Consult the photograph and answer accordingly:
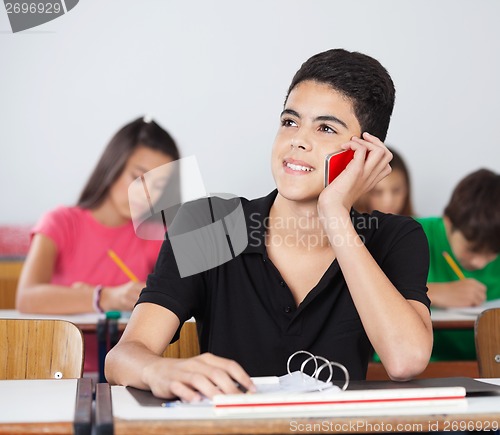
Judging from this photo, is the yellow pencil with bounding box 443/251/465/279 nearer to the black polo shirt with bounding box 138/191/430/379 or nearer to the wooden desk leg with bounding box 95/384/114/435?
the black polo shirt with bounding box 138/191/430/379

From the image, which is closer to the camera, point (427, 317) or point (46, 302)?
point (427, 317)

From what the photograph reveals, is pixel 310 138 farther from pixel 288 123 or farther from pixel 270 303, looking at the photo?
pixel 270 303

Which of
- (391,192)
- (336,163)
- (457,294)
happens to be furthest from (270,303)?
(391,192)

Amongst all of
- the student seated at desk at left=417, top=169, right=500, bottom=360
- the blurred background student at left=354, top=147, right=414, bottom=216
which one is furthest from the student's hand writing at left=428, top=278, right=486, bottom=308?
the blurred background student at left=354, top=147, right=414, bottom=216

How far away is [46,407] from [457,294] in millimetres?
1847

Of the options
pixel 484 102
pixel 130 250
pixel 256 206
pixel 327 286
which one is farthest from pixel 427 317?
pixel 484 102

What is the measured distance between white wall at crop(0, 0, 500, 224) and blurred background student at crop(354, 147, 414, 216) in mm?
457

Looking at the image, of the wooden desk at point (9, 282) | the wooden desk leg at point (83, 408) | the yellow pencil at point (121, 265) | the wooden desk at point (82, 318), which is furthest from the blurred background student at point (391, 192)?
the wooden desk leg at point (83, 408)

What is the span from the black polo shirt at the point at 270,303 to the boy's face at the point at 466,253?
1285mm

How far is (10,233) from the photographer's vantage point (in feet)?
13.1

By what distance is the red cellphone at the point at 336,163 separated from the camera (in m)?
1.65

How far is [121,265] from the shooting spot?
3061 mm

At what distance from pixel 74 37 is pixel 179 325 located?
2747 millimetres

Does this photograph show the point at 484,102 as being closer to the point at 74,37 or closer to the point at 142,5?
the point at 142,5
